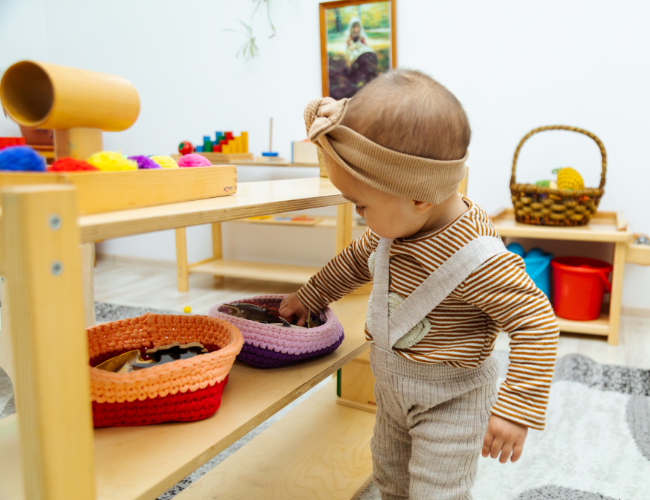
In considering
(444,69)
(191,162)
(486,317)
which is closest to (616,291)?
(444,69)

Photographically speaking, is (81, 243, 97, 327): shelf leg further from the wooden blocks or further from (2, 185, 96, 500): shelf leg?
(2, 185, 96, 500): shelf leg

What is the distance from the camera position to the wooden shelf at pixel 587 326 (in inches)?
76.8

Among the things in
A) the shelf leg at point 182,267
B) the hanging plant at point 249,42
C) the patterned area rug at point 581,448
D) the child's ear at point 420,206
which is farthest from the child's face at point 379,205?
the hanging plant at point 249,42

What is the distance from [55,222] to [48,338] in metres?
0.09

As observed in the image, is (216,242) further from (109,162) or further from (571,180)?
(109,162)

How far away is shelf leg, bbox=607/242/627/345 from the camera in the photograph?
6.21 feet

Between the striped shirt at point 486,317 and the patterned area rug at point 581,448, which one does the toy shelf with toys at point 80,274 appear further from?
the patterned area rug at point 581,448

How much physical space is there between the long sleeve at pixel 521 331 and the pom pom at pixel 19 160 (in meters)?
0.53

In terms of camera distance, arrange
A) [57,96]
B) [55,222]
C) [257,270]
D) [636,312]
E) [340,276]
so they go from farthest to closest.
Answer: [257,270] < [636,312] < [340,276] < [57,96] < [55,222]

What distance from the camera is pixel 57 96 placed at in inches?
20.7

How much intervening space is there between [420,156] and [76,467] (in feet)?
1.59

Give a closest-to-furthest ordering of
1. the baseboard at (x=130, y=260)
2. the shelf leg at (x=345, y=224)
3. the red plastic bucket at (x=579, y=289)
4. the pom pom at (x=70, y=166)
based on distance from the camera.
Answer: the pom pom at (x=70, y=166)
the shelf leg at (x=345, y=224)
the red plastic bucket at (x=579, y=289)
the baseboard at (x=130, y=260)

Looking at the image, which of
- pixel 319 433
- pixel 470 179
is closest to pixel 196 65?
pixel 470 179

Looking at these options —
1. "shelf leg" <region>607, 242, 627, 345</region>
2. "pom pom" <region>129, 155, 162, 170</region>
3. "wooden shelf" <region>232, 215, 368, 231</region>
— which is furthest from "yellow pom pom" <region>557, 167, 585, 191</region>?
"pom pom" <region>129, 155, 162, 170</region>
